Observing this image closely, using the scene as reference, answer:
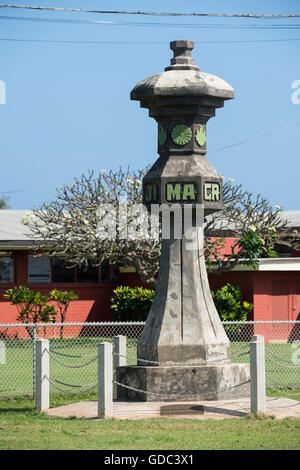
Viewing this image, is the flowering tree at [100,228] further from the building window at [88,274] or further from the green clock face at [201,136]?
the green clock face at [201,136]

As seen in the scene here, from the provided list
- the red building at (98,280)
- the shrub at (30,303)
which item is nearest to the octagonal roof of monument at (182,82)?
the red building at (98,280)

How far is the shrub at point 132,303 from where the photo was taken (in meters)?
31.2

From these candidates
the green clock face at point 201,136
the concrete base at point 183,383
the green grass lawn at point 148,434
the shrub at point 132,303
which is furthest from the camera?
the shrub at point 132,303

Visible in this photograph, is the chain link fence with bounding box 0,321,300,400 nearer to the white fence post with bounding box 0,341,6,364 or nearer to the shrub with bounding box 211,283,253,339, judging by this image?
the white fence post with bounding box 0,341,6,364

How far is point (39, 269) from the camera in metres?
32.7

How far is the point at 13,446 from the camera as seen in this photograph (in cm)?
1123

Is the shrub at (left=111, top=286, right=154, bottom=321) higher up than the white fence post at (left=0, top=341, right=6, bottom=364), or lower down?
higher up

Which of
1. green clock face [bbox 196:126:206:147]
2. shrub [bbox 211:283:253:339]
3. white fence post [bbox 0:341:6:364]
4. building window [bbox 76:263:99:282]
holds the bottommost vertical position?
white fence post [bbox 0:341:6:364]

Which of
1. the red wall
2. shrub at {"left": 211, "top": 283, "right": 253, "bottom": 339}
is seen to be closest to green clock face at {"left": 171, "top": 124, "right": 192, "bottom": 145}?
shrub at {"left": 211, "top": 283, "right": 253, "bottom": 339}

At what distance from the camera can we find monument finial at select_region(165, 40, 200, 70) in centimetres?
1573

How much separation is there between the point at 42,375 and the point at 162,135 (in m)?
4.52

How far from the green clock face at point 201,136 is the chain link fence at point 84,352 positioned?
135 inches

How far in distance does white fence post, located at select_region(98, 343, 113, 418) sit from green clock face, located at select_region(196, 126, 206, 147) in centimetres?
409
